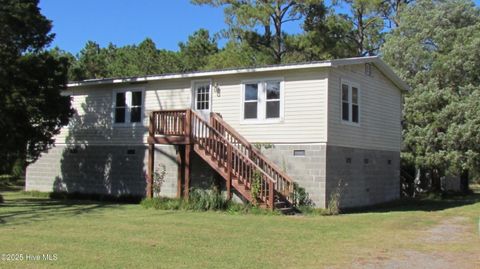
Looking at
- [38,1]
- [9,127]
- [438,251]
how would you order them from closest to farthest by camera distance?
[438,251] → [9,127] → [38,1]

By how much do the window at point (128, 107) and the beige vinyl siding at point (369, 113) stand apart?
8.09m

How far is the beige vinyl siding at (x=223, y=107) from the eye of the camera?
62.0 feet

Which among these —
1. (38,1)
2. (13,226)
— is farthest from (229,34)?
(13,226)

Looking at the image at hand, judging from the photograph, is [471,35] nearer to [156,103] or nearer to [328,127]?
[328,127]

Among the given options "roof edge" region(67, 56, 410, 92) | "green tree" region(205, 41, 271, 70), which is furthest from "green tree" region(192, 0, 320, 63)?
"roof edge" region(67, 56, 410, 92)

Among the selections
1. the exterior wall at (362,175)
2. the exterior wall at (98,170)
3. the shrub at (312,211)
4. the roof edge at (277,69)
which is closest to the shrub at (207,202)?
the shrub at (312,211)

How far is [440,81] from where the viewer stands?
91.3 feet

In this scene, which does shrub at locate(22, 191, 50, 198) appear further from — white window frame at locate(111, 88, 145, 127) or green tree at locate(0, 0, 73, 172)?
white window frame at locate(111, 88, 145, 127)

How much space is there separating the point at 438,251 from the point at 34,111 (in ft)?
48.3

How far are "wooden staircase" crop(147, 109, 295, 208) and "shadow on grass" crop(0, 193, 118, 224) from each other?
9.31ft

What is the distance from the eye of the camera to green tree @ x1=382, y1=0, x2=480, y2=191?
25.8 metres

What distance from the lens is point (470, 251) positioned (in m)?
11.0

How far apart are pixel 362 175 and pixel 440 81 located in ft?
30.3

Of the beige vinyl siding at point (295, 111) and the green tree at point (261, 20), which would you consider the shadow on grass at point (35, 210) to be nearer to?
the beige vinyl siding at point (295, 111)
